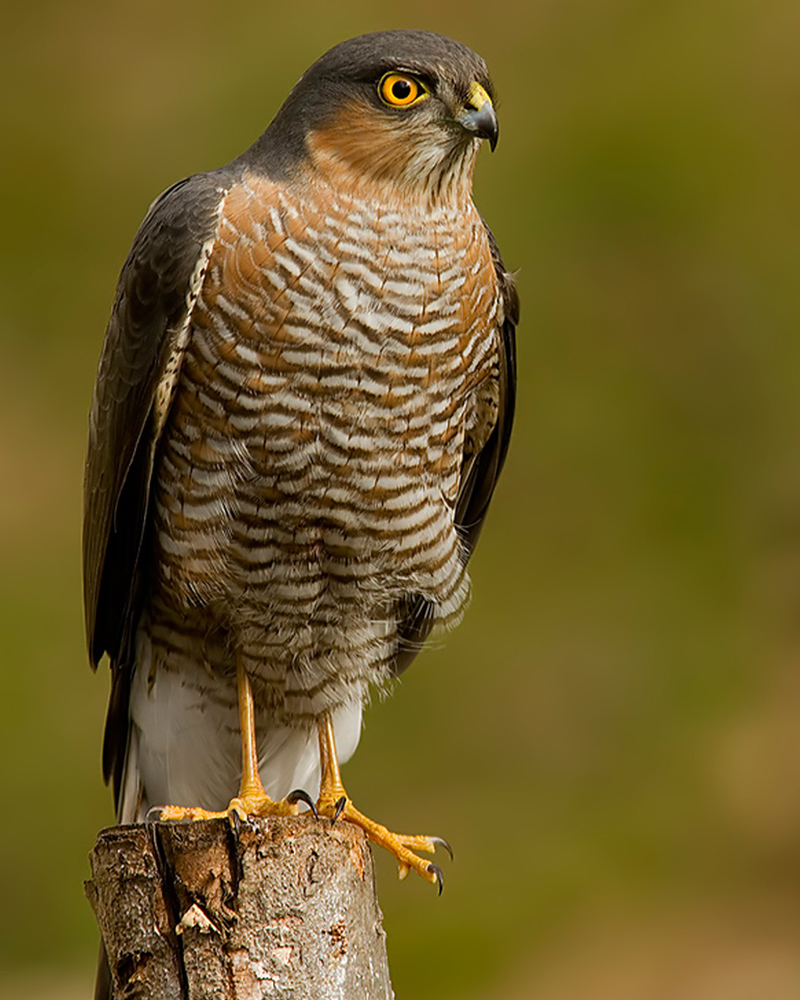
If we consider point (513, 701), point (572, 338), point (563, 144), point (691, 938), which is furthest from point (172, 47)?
point (691, 938)

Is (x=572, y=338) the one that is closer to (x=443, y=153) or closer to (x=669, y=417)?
(x=669, y=417)

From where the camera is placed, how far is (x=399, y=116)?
8.43ft

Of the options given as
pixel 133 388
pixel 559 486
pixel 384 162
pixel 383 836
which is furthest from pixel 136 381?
pixel 559 486

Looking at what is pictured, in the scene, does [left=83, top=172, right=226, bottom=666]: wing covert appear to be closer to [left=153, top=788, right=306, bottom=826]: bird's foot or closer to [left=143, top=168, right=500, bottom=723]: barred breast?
[left=143, top=168, right=500, bottom=723]: barred breast

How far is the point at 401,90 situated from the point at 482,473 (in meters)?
0.88

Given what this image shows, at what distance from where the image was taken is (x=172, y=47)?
6.92 meters

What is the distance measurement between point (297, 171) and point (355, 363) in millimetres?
373

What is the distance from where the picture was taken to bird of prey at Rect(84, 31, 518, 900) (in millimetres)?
2527

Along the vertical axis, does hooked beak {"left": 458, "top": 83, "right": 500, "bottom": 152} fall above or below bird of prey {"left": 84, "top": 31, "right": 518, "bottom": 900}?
above

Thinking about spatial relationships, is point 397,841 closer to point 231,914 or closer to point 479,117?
point 231,914

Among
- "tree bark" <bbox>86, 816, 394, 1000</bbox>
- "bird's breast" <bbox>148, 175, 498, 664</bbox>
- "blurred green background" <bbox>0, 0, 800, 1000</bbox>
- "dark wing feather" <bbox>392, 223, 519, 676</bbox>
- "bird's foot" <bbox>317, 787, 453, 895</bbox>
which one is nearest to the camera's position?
"tree bark" <bbox>86, 816, 394, 1000</bbox>

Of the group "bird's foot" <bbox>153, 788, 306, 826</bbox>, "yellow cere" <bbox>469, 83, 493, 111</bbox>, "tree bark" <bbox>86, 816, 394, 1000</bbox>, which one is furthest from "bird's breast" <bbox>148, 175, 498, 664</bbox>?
"tree bark" <bbox>86, 816, 394, 1000</bbox>

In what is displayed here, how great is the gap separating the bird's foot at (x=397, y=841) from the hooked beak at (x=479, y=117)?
1.23 metres

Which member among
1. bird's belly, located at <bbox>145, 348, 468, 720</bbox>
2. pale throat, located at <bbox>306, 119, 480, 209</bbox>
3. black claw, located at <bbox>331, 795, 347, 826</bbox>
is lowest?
black claw, located at <bbox>331, 795, 347, 826</bbox>
